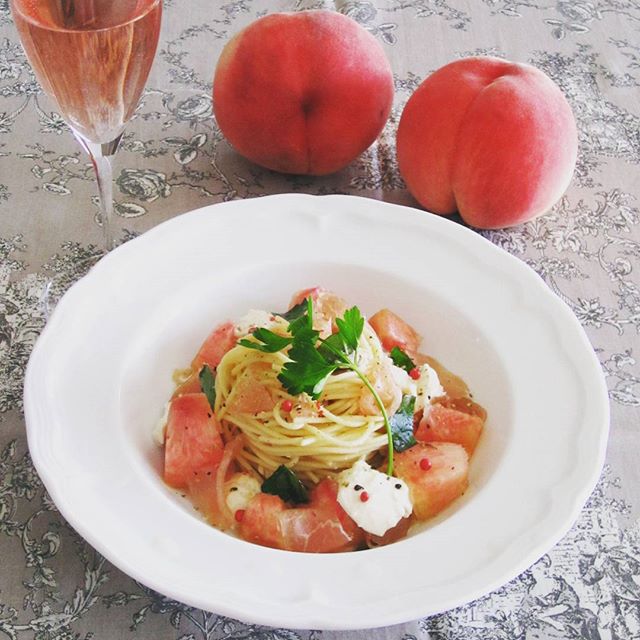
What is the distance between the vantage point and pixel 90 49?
1.06 metres

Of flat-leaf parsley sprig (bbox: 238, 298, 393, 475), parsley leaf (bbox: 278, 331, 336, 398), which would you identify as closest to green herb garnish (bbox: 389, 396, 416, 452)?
flat-leaf parsley sprig (bbox: 238, 298, 393, 475)

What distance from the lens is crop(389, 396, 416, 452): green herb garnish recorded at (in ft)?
3.71

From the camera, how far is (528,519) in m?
0.96

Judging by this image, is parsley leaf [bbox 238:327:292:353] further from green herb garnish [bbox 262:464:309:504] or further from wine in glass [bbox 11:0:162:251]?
wine in glass [bbox 11:0:162:251]

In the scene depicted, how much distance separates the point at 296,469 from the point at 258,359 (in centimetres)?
15

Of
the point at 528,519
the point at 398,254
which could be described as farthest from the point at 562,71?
the point at 528,519

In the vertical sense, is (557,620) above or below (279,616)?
below

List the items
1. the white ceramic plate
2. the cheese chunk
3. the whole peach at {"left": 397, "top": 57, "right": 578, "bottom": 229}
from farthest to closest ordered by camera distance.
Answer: the whole peach at {"left": 397, "top": 57, "right": 578, "bottom": 229}
the cheese chunk
the white ceramic plate

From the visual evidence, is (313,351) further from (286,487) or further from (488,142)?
(488,142)

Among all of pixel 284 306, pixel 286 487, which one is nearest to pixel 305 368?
pixel 286 487

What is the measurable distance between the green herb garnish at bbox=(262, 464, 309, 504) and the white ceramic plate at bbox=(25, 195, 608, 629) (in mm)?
104

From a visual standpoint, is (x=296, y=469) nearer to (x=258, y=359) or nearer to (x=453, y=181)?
(x=258, y=359)

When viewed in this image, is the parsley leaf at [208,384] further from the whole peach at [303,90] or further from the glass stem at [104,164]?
the whole peach at [303,90]

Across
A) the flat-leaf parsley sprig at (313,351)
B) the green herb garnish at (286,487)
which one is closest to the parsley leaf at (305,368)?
the flat-leaf parsley sprig at (313,351)
